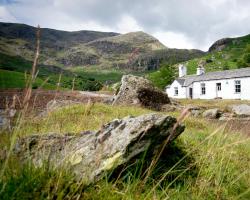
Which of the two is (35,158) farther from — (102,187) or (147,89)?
(147,89)

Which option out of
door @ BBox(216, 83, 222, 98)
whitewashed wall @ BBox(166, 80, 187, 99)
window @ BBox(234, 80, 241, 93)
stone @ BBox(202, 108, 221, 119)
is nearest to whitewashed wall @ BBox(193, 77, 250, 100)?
window @ BBox(234, 80, 241, 93)

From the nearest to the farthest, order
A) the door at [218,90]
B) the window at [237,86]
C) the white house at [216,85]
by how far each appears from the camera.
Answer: the white house at [216,85], the window at [237,86], the door at [218,90]

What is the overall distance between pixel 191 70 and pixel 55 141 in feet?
525

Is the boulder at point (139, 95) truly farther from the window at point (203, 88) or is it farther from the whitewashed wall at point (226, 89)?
the window at point (203, 88)

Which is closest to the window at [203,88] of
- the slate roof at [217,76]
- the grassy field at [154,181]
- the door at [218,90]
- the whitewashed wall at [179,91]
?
the slate roof at [217,76]

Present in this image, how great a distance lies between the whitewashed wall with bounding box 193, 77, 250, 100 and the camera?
207ft

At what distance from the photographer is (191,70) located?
6398 inches

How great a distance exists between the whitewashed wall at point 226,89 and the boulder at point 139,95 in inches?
1646

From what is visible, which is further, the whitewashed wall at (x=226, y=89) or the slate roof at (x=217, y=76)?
the slate roof at (x=217, y=76)

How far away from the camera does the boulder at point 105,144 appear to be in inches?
202

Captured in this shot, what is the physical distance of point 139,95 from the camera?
930 inches

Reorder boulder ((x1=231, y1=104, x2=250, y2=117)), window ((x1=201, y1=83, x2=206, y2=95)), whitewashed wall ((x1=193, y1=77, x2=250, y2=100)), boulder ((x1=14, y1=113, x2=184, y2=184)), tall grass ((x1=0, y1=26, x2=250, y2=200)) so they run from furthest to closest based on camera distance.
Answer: window ((x1=201, y1=83, x2=206, y2=95)), whitewashed wall ((x1=193, y1=77, x2=250, y2=100)), boulder ((x1=231, y1=104, x2=250, y2=117)), boulder ((x1=14, y1=113, x2=184, y2=184)), tall grass ((x1=0, y1=26, x2=250, y2=200))

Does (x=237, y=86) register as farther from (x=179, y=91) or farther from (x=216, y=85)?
(x=179, y=91)

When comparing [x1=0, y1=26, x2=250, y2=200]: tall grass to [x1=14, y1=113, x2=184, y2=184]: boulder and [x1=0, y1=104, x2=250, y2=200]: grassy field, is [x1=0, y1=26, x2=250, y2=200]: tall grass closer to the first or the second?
[x1=0, y1=104, x2=250, y2=200]: grassy field
